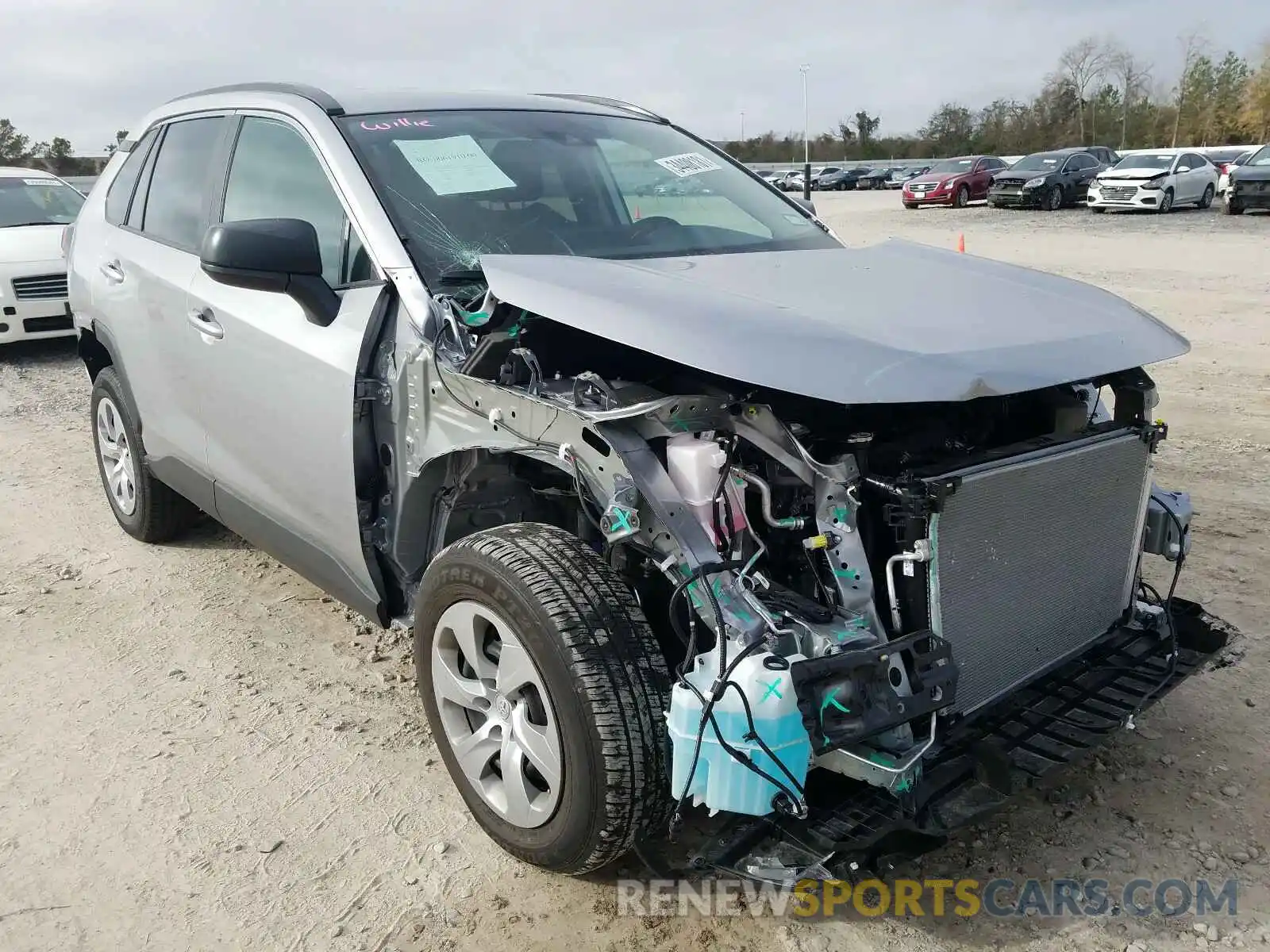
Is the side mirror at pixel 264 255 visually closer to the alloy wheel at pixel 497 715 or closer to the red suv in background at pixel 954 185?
the alloy wheel at pixel 497 715

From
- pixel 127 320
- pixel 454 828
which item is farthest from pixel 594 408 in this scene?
pixel 127 320

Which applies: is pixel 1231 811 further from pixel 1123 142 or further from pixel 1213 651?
pixel 1123 142

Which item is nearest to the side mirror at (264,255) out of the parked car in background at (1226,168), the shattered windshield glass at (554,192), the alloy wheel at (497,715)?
the shattered windshield glass at (554,192)

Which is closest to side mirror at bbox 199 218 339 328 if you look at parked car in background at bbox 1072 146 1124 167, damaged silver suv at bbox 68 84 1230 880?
damaged silver suv at bbox 68 84 1230 880

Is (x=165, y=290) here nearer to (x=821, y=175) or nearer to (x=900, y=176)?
(x=900, y=176)

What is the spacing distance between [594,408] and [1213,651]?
181cm

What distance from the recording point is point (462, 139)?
132 inches

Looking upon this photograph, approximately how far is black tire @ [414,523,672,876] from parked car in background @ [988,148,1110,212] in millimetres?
25850

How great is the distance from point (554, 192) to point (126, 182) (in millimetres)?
2355

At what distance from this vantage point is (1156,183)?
2289 cm

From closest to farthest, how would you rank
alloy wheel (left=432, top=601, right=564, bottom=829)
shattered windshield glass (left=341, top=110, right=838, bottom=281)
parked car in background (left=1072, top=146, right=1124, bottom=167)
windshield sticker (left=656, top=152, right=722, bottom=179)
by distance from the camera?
alloy wheel (left=432, top=601, right=564, bottom=829), shattered windshield glass (left=341, top=110, right=838, bottom=281), windshield sticker (left=656, top=152, right=722, bottom=179), parked car in background (left=1072, top=146, right=1124, bottom=167)

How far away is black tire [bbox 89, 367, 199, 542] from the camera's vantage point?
452cm

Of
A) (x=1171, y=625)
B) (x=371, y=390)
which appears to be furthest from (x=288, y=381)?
(x=1171, y=625)

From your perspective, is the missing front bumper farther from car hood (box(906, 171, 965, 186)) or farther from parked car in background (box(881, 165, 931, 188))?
parked car in background (box(881, 165, 931, 188))
